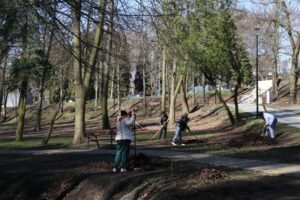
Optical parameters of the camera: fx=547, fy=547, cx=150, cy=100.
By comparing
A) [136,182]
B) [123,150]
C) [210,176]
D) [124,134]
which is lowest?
[136,182]

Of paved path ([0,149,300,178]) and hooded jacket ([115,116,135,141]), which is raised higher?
hooded jacket ([115,116,135,141])

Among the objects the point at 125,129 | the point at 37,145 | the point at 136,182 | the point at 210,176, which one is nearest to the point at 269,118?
the point at 125,129

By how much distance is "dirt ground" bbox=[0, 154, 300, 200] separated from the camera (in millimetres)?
11352

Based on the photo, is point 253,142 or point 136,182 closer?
point 136,182

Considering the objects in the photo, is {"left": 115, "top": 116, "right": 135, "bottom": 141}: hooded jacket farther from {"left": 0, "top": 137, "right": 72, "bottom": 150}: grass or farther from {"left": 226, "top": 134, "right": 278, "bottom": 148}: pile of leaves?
{"left": 0, "top": 137, "right": 72, "bottom": 150}: grass

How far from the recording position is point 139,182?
43.7 feet

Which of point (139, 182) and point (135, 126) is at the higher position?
point (135, 126)

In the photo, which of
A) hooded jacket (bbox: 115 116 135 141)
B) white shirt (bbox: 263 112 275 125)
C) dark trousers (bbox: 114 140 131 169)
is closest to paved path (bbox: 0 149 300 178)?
dark trousers (bbox: 114 140 131 169)

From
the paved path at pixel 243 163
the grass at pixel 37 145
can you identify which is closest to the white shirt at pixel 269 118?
the paved path at pixel 243 163

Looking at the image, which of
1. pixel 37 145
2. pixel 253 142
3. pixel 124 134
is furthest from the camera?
pixel 37 145

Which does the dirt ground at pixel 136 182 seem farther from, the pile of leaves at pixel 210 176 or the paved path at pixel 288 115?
the paved path at pixel 288 115

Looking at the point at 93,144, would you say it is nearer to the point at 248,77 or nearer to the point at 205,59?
the point at 205,59

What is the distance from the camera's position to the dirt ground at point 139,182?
11.4 meters

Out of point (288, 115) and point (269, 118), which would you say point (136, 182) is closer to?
point (269, 118)
